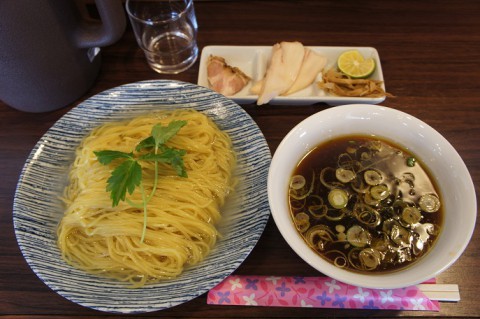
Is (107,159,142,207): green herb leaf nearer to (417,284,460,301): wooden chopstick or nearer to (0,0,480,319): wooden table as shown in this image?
(0,0,480,319): wooden table

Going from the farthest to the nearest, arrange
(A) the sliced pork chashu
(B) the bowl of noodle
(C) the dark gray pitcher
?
1. (A) the sliced pork chashu
2. (C) the dark gray pitcher
3. (B) the bowl of noodle

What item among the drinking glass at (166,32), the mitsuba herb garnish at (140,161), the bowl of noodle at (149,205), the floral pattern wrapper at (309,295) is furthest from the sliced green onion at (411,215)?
the drinking glass at (166,32)

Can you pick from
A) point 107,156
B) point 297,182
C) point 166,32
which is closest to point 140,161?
point 107,156

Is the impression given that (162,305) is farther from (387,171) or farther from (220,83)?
(220,83)

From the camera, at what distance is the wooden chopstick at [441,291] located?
124cm

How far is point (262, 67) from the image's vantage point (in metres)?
1.97

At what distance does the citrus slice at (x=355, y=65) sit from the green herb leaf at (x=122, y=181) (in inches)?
44.9

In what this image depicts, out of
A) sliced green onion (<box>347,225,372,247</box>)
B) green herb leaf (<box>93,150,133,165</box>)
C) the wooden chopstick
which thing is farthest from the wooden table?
green herb leaf (<box>93,150,133,165</box>)

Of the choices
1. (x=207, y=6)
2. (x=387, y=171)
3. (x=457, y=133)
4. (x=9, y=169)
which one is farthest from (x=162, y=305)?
(x=207, y=6)

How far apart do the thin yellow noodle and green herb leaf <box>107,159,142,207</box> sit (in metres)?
0.10

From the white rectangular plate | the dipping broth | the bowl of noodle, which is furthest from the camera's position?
the white rectangular plate

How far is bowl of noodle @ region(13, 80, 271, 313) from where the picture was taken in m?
1.25

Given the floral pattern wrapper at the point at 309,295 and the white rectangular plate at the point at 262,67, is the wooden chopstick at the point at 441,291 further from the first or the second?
the white rectangular plate at the point at 262,67

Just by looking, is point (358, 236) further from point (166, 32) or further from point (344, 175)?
point (166, 32)
